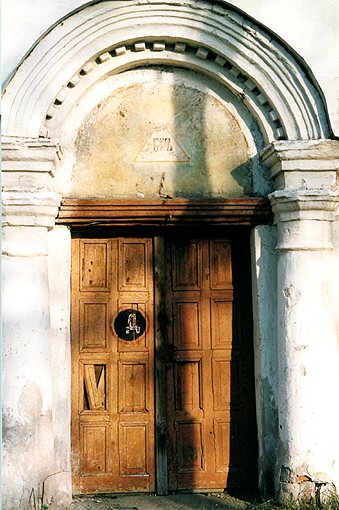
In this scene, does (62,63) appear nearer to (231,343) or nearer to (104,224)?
(104,224)

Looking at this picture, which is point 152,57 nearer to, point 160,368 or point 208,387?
point 160,368

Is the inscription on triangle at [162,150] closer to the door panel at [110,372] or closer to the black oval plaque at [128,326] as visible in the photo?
the door panel at [110,372]

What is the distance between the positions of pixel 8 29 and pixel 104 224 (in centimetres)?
165

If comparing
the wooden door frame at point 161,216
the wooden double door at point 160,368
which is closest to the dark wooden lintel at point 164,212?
the wooden door frame at point 161,216

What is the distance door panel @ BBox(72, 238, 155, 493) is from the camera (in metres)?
5.05

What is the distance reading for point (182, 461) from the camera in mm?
5137

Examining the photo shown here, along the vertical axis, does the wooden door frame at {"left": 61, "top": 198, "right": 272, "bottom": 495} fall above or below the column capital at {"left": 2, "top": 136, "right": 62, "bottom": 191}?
below

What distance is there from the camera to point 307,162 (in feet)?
16.1

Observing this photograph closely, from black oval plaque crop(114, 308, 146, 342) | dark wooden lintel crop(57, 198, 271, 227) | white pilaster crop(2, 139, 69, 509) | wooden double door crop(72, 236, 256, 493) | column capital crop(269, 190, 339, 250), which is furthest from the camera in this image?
black oval plaque crop(114, 308, 146, 342)

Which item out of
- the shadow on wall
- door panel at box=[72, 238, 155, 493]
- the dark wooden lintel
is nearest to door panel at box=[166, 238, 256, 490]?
the shadow on wall

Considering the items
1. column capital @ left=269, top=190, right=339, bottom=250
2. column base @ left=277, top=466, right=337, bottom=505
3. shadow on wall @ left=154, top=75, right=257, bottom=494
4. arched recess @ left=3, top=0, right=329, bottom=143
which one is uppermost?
arched recess @ left=3, top=0, right=329, bottom=143

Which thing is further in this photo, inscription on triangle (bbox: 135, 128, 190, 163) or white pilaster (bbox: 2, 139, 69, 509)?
inscription on triangle (bbox: 135, 128, 190, 163)

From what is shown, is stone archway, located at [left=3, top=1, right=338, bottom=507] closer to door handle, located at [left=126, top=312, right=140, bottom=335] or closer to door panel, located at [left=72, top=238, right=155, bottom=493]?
door panel, located at [left=72, top=238, right=155, bottom=493]

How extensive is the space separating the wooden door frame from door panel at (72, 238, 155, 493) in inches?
3.1
